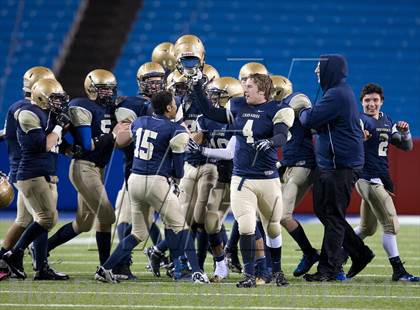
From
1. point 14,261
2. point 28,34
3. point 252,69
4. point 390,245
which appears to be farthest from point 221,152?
point 28,34

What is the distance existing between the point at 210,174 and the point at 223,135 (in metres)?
0.33

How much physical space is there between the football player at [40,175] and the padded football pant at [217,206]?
1.14m

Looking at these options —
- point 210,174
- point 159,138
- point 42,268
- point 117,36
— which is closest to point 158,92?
point 159,138

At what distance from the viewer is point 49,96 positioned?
24.9 feet

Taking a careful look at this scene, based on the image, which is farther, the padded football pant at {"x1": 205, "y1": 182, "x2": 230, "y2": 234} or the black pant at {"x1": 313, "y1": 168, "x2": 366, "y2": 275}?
the padded football pant at {"x1": 205, "y1": 182, "x2": 230, "y2": 234}

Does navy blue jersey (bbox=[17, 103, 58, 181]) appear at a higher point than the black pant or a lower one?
higher

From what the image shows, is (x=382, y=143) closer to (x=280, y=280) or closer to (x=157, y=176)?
(x=280, y=280)

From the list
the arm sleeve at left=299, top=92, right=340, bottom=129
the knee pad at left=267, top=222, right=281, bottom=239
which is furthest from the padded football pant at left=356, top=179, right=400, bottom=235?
the knee pad at left=267, top=222, right=281, bottom=239

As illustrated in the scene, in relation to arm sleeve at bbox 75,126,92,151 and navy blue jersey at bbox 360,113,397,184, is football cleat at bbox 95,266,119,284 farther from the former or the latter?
navy blue jersey at bbox 360,113,397,184

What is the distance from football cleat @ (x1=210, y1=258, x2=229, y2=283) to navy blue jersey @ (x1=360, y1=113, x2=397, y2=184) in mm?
1228

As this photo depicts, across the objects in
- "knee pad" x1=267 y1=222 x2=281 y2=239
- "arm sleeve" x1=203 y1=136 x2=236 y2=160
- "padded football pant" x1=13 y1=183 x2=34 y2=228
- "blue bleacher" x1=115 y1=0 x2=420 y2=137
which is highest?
"blue bleacher" x1=115 y1=0 x2=420 y2=137

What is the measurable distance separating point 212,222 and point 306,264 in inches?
30.9

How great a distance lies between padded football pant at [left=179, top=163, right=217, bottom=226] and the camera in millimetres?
8180

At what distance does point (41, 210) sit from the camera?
25.0 feet
